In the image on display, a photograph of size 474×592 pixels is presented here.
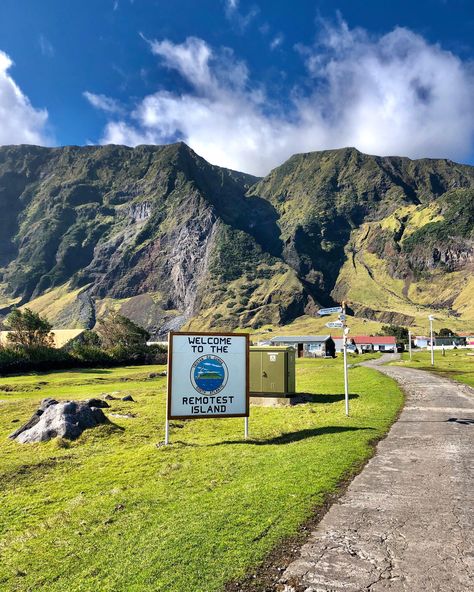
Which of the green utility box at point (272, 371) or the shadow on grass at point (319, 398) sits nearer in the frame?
the green utility box at point (272, 371)

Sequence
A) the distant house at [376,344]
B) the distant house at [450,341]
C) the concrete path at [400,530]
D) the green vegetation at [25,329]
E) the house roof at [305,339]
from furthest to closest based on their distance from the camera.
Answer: the distant house at [450,341] < the distant house at [376,344] < the house roof at [305,339] < the green vegetation at [25,329] < the concrete path at [400,530]

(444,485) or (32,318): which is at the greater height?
(32,318)

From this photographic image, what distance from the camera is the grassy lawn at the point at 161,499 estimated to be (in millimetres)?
6871

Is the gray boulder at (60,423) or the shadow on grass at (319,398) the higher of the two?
the gray boulder at (60,423)

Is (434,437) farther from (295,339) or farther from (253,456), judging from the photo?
(295,339)

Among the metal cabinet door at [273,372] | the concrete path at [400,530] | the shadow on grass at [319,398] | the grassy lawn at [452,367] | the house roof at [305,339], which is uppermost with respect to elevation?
the house roof at [305,339]

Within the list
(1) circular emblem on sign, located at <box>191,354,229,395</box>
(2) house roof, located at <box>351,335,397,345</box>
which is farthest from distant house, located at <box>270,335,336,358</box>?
(1) circular emblem on sign, located at <box>191,354,229,395</box>

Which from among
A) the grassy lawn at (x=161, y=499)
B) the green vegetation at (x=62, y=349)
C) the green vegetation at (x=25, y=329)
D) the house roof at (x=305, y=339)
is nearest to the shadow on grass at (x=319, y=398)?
the grassy lawn at (x=161, y=499)

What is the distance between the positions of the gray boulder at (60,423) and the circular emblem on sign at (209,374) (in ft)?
16.2

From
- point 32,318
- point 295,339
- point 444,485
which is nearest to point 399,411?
point 444,485

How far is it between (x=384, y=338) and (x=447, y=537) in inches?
6434

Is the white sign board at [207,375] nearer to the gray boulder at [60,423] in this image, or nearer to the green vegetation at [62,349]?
the gray boulder at [60,423]

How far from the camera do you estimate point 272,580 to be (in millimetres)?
6477

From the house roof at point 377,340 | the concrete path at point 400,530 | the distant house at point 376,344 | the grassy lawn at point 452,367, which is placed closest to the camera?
the concrete path at point 400,530
